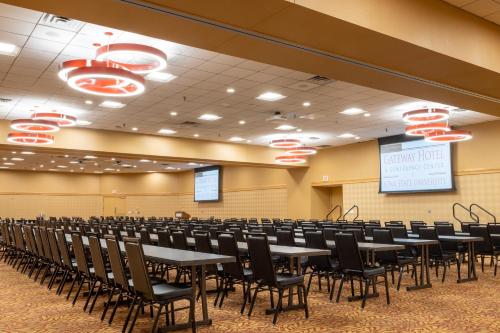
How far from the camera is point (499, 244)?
9.57m

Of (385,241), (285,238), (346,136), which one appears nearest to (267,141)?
(346,136)

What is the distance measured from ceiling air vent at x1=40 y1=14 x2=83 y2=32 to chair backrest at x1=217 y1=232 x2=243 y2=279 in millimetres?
3899

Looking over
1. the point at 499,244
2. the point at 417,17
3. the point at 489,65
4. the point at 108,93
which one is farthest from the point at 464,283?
the point at 108,93

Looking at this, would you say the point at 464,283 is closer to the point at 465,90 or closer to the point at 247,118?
the point at 465,90

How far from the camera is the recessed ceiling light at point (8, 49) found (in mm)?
7832

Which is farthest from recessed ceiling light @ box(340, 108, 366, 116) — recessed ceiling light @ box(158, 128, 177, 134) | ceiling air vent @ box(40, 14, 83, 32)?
ceiling air vent @ box(40, 14, 83, 32)

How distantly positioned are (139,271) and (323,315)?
245cm

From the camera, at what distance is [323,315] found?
5.56 m

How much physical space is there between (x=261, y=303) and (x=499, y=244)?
6.11 meters

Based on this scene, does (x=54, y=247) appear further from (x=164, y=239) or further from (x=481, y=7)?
(x=481, y=7)

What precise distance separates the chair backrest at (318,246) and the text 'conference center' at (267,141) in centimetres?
3

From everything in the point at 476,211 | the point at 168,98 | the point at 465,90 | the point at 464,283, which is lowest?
the point at 464,283

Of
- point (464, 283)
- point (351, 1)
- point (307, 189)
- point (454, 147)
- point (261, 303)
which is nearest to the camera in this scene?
point (351, 1)

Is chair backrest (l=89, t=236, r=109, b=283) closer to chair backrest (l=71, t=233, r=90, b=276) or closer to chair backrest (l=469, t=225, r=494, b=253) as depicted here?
chair backrest (l=71, t=233, r=90, b=276)
